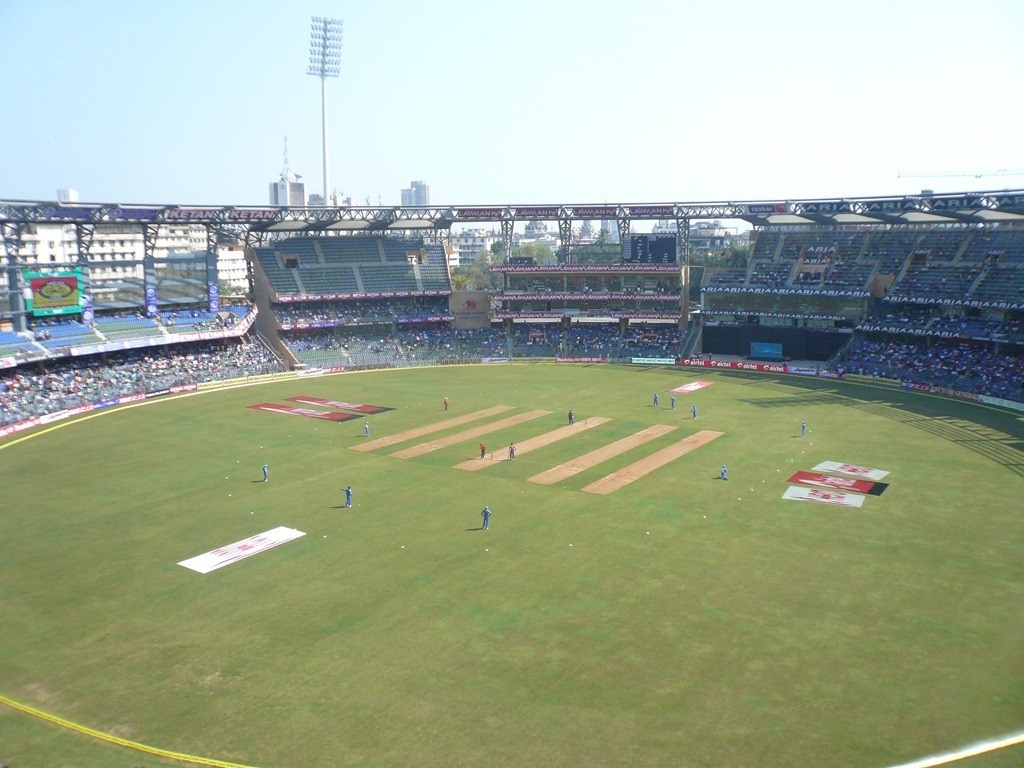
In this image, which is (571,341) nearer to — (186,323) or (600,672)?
(186,323)

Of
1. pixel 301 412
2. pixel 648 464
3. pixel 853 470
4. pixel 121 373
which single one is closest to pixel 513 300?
pixel 301 412

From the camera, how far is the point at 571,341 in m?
88.7

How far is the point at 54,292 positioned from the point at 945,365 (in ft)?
254

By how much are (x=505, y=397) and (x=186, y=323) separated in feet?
115

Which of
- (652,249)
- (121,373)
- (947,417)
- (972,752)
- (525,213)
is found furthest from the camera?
(652,249)

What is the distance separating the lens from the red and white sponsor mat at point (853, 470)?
1561 inches

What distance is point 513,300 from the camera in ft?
300

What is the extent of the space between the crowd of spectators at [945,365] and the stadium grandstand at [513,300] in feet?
0.69

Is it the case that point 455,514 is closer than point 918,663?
No

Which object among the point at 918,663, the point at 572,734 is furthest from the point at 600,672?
the point at 918,663

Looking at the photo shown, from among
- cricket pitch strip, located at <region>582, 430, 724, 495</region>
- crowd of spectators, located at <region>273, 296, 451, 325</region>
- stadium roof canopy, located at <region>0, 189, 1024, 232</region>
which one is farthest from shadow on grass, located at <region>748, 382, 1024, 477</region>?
crowd of spectators, located at <region>273, 296, 451, 325</region>

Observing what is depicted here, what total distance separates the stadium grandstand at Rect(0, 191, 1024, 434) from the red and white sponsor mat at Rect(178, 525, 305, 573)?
108 ft

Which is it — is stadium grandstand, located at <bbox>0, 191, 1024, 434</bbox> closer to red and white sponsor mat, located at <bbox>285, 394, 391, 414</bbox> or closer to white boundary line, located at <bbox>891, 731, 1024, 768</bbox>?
red and white sponsor mat, located at <bbox>285, 394, 391, 414</bbox>

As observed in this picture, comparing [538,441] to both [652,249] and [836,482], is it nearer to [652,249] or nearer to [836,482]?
[836,482]
